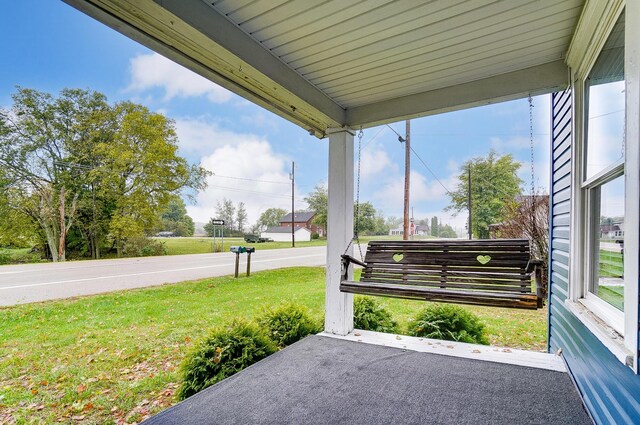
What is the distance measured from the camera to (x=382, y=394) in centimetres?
187

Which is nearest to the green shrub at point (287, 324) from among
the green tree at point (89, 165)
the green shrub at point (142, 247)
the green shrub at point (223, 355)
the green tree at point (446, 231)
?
the green shrub at point (223, 355)

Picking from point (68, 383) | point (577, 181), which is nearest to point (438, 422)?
point (577, 181)

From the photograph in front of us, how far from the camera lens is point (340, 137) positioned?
295 centimetres

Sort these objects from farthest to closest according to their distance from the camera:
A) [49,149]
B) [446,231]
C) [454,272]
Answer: [446,231]
[49,149]
[454,272]

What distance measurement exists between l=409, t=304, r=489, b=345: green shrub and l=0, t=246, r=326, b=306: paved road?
5.26m

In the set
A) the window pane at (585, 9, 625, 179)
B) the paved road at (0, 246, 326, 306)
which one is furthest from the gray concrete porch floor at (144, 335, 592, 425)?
the paved road at (0, 246, 326, 306)

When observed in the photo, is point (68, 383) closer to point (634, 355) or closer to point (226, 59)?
point (226, 59)

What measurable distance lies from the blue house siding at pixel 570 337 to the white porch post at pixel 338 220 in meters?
1.71

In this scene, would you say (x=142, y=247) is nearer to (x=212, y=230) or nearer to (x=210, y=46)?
(x=212, y=230)

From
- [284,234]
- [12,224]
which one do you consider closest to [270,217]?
[284,234]

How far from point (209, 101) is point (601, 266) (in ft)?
33.4

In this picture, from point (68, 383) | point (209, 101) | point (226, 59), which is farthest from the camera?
point (209, 101)

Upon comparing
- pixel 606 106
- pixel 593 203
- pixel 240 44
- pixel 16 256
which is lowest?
pixel 16 256

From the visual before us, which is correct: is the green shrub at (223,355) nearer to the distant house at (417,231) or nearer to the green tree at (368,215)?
the green tree at (368,215)
